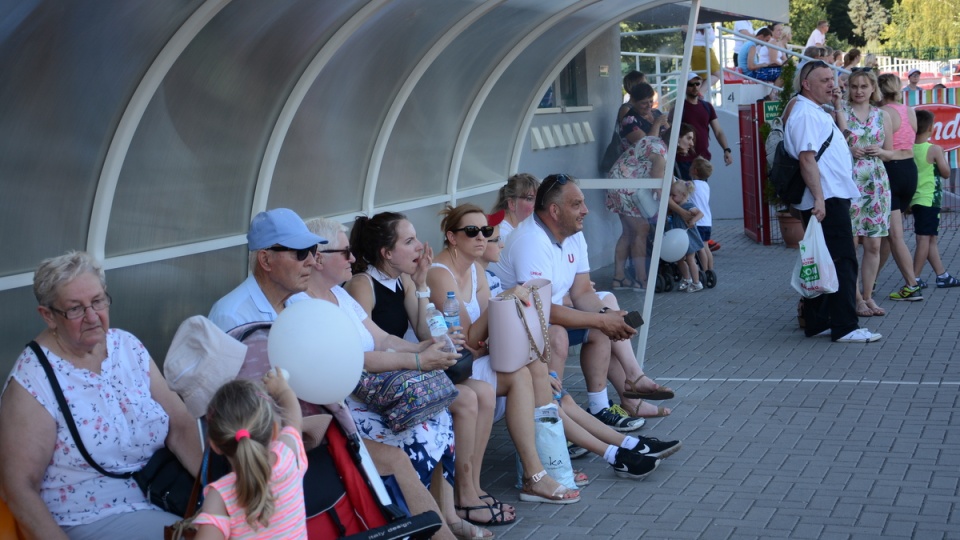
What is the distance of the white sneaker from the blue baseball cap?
519 cm

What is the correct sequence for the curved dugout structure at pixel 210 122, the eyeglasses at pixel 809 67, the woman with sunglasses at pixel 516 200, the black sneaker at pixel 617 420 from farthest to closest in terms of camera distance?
1. the eyeglasses at pixel 809 67
2. the woman with sunglasses at pixel 516 200
3. the black sneaker at pixel 617 420
4. the curved dugout structure at pixel 210 122

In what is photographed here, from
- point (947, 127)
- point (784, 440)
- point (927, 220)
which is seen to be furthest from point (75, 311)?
point (947, 127)

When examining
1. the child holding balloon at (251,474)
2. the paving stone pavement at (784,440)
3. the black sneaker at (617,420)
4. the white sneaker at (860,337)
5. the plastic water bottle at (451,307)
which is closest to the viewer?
the child holding balloon at (251,474)

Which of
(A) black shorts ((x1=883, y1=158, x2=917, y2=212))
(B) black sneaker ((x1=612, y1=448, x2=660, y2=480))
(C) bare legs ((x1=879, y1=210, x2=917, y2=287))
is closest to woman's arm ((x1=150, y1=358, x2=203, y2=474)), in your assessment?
(B) black sneaker ((x1=612, y1=448, x2=660, y2=480))

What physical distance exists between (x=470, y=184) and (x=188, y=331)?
178 inches

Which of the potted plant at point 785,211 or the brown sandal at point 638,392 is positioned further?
the potted plant at point 785,211

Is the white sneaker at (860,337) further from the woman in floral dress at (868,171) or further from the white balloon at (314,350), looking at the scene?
the white balloon at (314,350)

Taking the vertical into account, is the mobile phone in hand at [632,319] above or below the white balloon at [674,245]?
above

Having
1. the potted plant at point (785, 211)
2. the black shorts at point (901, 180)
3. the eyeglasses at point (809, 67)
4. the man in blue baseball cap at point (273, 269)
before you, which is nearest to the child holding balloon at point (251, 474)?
the man in blue baseball cap at point (273, 269)

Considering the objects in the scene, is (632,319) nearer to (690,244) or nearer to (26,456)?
(26,456)

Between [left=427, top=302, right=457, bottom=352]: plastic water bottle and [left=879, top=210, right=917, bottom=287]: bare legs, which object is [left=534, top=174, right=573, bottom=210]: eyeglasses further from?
[left=879, top=210, right=917, bottom=287]: bare legs

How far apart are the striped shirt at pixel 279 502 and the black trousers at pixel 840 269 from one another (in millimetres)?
5786

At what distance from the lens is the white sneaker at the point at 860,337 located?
8.27 meters

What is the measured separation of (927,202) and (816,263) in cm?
Result: 273
